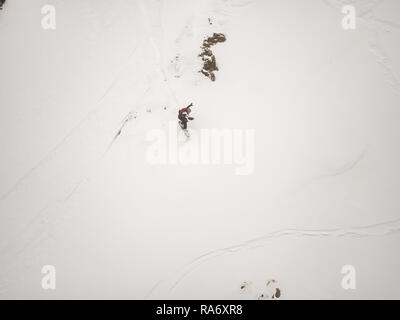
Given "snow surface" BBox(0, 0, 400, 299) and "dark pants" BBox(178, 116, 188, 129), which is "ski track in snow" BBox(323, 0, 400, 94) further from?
"dark pants" BBox(178, 116, 188, 129)

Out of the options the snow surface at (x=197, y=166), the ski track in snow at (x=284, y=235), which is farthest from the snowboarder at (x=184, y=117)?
the ski track in snow at (x=284, y=235)

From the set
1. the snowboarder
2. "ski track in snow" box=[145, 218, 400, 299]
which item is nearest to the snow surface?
"ski track in snow" box=[145, 218, 400, 299]

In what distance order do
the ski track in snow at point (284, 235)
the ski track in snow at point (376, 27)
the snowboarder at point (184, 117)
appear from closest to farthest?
the ski track in snow at point (284, 235)
the snowboarder at point (184, 117)
the ski track in snow at point (376, 27)

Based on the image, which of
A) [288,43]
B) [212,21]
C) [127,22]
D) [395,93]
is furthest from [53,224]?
[395,93]

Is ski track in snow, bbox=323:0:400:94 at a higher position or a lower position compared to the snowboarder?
higher

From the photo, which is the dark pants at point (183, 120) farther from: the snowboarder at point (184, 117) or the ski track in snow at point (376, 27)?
the ski track in snow at point (376, 27)

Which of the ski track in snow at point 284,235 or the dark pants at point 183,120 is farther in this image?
the dark pants at point 183,120

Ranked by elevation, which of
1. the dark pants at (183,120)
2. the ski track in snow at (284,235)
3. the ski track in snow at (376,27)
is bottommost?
the ski track in snow at (284,235)

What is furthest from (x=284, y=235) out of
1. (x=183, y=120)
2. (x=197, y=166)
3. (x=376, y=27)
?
(x=376, y=27)

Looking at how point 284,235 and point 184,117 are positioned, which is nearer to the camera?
point 284,235

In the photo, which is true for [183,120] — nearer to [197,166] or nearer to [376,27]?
[197,166]
